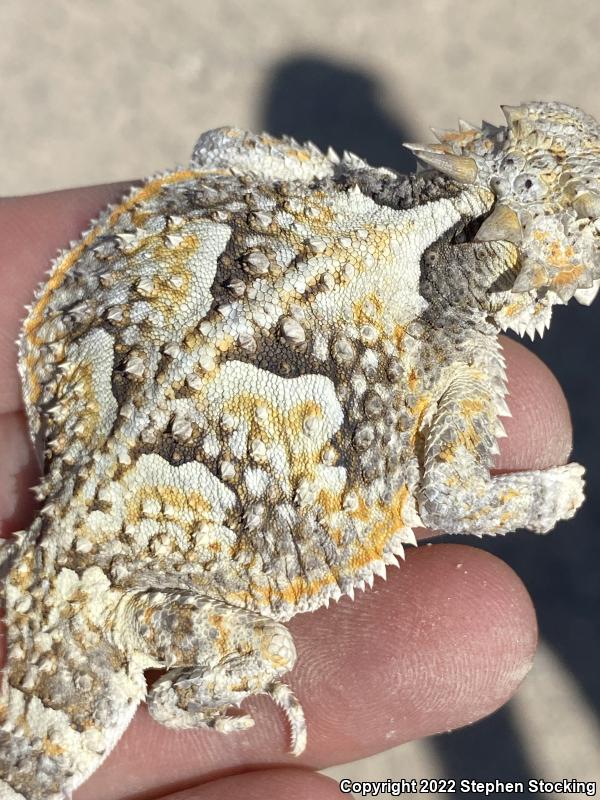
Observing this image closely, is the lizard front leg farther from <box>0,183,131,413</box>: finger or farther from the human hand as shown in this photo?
<box>0,183,131,413</box>: finger

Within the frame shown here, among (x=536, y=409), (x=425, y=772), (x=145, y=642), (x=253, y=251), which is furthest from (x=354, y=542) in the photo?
(x=425, y=772)

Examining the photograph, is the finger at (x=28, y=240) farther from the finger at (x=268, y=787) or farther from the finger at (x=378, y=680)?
the finger at (x=268, y=787)

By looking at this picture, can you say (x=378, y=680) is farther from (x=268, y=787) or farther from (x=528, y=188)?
(x=528, y=188)

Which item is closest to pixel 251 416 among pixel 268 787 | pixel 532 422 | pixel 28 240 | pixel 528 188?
pixel 528 188

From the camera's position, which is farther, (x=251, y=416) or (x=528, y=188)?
(x=528, y=188)

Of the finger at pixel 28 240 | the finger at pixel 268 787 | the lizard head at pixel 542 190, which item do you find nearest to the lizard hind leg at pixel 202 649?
the finger at pixel 268 787

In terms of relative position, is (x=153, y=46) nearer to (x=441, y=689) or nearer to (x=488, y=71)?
(x=488, y=71)

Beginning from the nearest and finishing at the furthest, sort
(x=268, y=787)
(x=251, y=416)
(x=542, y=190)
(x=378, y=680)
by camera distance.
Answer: (x=251, y=416)
(x=542, y=190)
(x=268, y=787)
(x=378, y=680)
